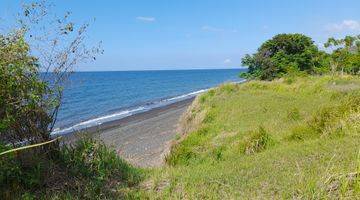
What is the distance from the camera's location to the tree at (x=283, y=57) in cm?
4500

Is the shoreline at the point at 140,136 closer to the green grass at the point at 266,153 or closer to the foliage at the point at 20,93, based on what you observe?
the green grass at the point at 266,153

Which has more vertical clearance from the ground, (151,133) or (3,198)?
(3,198)

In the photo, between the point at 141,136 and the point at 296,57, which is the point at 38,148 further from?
the point at 296,57

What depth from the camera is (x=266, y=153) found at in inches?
384

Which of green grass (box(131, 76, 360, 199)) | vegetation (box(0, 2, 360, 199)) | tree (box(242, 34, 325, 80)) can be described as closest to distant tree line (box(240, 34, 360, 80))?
tree (box(242, 34, 325, 80))

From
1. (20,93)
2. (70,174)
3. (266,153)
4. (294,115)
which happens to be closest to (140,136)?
(294,115)

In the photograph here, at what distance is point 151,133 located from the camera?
93.1ft

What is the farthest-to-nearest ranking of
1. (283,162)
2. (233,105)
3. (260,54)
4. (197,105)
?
(260,54)
(197,105)
(233,105)
(283,162)

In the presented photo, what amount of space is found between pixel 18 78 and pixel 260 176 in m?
3.96

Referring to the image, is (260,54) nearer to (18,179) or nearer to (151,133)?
(151,133)

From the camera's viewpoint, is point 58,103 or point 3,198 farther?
point 58,103

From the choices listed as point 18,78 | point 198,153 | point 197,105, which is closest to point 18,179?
point 18,78

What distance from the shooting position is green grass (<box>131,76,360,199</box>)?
6676 mm

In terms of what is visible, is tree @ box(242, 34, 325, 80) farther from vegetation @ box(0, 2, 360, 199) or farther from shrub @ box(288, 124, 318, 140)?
vegetation @ box(0, 2, 360, 199)
